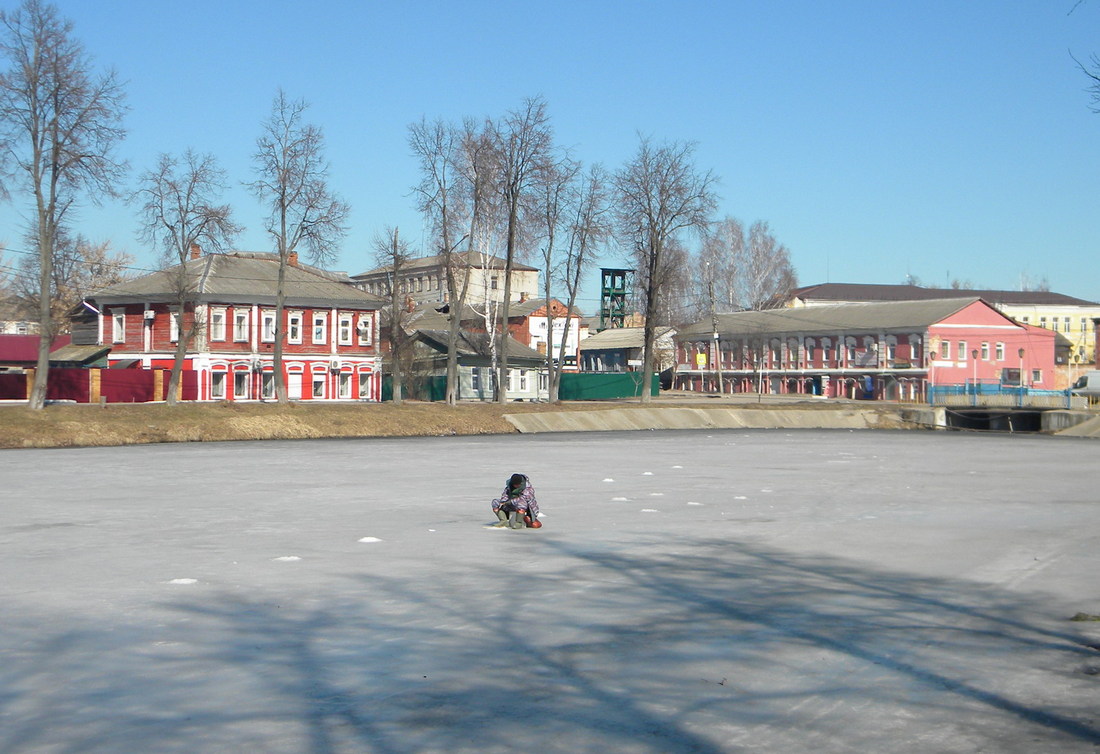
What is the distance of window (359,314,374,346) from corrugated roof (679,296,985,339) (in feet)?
146

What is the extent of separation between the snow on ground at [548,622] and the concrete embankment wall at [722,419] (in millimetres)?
33605

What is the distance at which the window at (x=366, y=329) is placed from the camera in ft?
257

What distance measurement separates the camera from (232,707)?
8.14 m

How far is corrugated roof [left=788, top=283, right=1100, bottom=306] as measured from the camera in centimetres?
16475

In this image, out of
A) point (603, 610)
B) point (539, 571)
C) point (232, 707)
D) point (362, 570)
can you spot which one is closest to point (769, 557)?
point (539, 571)

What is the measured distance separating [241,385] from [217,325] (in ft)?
13.8

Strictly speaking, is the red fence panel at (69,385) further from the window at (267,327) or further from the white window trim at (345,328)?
the white window trim at (345,328)

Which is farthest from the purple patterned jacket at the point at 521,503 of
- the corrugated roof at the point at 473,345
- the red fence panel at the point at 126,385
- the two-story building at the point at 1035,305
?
the two-story building at the point at 1035,305

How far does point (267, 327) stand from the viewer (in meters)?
74.0

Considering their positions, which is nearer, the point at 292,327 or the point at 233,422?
the point at 233,422

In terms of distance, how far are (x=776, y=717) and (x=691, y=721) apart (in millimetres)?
649

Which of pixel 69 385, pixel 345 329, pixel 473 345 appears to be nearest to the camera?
pixel 69 385

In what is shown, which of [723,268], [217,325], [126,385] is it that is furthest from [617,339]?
[126,385]

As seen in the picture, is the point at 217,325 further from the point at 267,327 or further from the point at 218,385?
the point at 218,385
